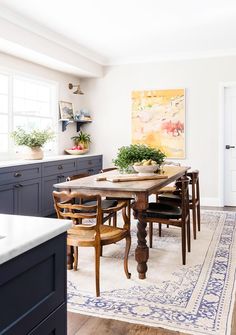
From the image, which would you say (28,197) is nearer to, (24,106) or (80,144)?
(24,106)

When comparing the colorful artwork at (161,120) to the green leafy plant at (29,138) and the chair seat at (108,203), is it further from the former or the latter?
the chair seat at (108,203)

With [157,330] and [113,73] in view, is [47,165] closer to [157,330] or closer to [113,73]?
[113,73]

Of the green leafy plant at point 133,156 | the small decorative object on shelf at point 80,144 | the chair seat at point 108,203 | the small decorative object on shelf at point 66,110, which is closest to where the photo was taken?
the green leafy plant at point 133,156

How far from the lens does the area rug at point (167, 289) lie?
236 centimetres

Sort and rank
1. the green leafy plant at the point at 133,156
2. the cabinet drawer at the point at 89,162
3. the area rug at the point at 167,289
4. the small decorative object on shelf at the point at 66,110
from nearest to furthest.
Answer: the area rug at the point at 167,289
the green leafy plant at the point at 133,156
the cabinet drawer at the point at 89,162
the small decorative object on shelf at the point at 66,110

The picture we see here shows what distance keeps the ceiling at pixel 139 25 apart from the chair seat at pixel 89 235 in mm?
2478

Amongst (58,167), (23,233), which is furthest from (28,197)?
(23,233)

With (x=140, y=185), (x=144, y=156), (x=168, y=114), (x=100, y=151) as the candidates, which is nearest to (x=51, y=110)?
(x=100, y=151)

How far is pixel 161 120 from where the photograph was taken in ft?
21.2

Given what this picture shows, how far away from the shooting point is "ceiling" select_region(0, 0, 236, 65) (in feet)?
13.3

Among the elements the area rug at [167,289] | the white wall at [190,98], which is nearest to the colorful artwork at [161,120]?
the white wall at [190,98]

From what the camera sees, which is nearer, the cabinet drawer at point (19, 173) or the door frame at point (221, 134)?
the cabinet drawer at point (19, 173)

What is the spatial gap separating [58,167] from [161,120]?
7.10ft

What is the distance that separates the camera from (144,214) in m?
2.95
